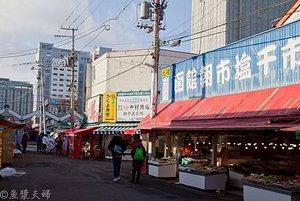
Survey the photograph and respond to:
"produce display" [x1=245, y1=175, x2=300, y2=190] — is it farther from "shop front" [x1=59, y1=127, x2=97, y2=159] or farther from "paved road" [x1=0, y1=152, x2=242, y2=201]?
"shop front" [x1=59, y1=127, x2=97, y2=159]

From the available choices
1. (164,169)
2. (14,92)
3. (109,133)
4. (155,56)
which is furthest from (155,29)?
(14,92)

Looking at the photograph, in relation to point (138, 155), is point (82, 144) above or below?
below

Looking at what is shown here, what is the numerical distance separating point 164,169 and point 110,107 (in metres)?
16.4

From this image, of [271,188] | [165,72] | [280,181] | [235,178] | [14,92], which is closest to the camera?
[271,188]

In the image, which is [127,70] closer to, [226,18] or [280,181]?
[226,18]

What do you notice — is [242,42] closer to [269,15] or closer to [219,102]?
[219,102]

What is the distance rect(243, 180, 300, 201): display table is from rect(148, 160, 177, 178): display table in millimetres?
7220

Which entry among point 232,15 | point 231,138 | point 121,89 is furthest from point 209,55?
point 232,15

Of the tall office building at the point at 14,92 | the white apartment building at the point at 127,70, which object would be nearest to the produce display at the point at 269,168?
the white apartment building at the point at 127,70

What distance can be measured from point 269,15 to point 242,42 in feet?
114

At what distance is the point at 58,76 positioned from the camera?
7106 centimetres

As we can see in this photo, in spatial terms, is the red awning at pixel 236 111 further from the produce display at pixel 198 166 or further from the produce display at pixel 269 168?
the produce display at pixel 269 168

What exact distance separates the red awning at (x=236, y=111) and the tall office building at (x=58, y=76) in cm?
A: 3578

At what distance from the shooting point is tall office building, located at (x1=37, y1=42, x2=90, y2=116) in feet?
202
